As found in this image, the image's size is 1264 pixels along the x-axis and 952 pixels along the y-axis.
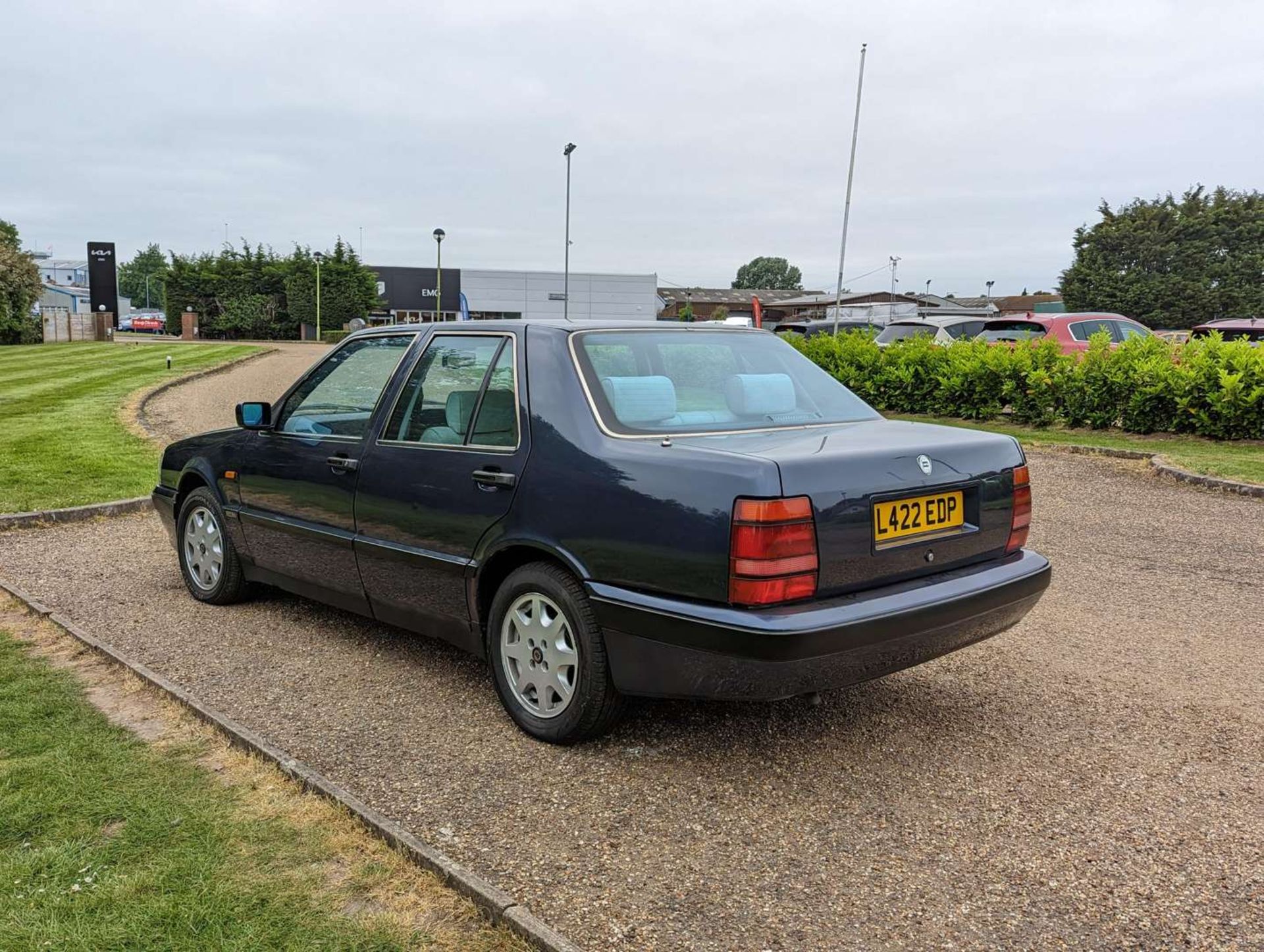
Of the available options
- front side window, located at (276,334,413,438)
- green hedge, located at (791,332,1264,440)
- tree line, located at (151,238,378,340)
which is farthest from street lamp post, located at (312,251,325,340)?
front side window, located at (276,334,413,438)

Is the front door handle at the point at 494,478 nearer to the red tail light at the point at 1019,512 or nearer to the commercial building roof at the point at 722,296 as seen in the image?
the red tail light at the point at 1019,512

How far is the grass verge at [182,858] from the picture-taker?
8.50ft

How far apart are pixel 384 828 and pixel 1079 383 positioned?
13008 millimetres

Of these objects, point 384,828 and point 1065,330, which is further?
point 1065,330

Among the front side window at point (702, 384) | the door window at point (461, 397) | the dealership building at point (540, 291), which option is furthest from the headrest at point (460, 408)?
the dealership building at point (540, 291)

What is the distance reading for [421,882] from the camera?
283 centimetres

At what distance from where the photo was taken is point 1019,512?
4.02 m

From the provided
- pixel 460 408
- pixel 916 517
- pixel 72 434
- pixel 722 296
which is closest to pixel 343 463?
pixel 460 408

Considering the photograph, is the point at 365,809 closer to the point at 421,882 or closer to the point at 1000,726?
the point at 421,882

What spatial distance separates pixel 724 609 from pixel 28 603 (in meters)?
4.37

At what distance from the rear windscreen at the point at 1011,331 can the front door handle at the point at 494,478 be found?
50.6 feet

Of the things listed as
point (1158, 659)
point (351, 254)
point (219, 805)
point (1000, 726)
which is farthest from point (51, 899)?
point (351, 254)

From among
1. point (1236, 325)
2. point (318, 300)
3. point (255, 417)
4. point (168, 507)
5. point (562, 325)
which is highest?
point (318, 300)

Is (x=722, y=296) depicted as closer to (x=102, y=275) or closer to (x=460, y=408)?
(x=102, y=275)
